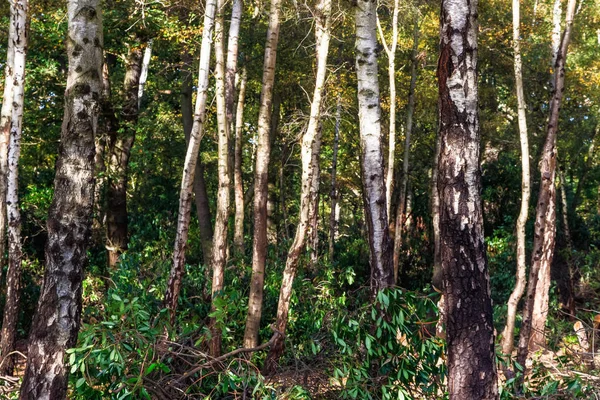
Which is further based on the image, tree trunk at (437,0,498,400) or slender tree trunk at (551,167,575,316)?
slender tree trunk at (551,167,575,316)

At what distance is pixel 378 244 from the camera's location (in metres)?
9.15

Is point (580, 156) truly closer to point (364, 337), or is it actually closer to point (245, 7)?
point (245, 7)

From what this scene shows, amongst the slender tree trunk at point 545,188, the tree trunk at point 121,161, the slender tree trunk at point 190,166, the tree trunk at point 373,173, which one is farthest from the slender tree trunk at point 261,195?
the tree trunk at point 121,161

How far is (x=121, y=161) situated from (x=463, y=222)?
1542 centimetres

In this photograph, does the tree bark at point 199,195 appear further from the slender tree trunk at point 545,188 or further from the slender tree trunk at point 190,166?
the slender tree trunk at point 545,188

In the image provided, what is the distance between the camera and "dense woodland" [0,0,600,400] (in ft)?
22.0

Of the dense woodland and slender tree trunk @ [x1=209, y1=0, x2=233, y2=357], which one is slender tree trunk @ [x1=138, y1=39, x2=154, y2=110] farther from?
slender tree trunk @ [x1=209, y1=0, x2=233, y2=357]

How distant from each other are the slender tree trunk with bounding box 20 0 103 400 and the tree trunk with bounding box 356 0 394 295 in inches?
139

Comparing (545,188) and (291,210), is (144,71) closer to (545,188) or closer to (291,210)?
(291,210)

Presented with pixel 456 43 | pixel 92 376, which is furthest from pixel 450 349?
pixel 92 376

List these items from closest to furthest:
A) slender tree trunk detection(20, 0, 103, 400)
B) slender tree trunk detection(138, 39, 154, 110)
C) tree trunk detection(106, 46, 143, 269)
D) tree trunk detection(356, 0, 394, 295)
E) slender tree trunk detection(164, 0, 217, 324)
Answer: slender tree trunk detection(20, 0, 103, 400) < tree trunk detection(356, 0, 394, 295) < slender tree trunk detection(164, 0, 217, 324) < tree trunk detection(106, 46, 143, 269) < slender tree trunk detection(138, 39, 154, 110)

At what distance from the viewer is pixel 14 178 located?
12656mm

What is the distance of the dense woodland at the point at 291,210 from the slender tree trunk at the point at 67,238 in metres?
0.02

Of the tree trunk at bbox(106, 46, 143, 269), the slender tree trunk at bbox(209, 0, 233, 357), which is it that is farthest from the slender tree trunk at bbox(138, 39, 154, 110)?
the slender tree trunk at bbox(209, 0, 233, 357)
